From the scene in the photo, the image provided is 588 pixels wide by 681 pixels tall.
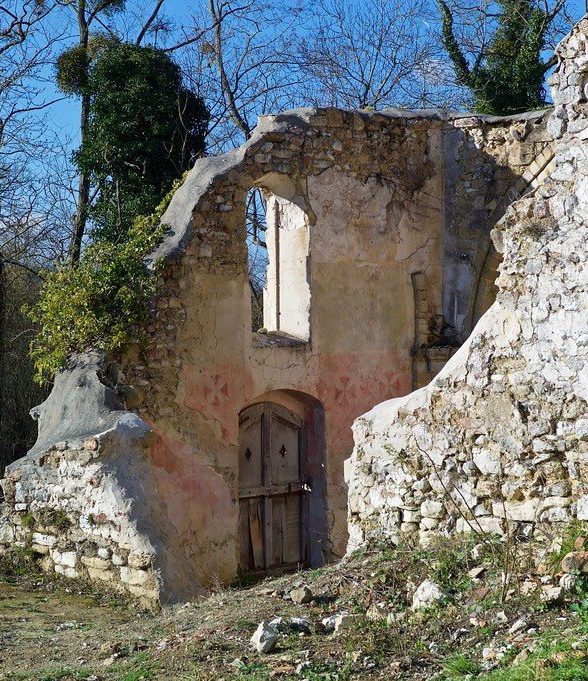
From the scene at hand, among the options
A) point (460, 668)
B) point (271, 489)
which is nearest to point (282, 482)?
point (271, 489)

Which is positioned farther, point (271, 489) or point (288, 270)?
point (288, 270)

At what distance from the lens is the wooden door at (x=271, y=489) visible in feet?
Result: 37.5

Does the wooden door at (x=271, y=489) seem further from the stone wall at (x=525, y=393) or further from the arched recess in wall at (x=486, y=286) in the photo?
the stone wall at (x=525, y=393)

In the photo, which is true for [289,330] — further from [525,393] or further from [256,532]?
[525,393]

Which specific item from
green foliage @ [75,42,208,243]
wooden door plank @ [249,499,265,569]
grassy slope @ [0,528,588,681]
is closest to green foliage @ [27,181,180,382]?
wooden door plank @ [249,499,265,569]

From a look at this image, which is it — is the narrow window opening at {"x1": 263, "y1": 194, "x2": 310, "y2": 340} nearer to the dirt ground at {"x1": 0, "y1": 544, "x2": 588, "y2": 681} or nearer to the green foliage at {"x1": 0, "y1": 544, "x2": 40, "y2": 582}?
the green foliage at {"x1": 0, "y1": 544, "x2": 40, "y2": 582}

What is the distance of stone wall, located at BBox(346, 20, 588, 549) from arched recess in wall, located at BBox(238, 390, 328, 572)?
426 cm

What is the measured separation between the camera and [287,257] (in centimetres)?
1181

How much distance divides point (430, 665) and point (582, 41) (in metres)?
3.97

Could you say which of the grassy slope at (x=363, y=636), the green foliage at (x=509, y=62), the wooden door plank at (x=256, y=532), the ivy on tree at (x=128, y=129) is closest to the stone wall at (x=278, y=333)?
the wooden door plank at (x=256, y=532)

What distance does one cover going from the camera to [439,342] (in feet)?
40.3

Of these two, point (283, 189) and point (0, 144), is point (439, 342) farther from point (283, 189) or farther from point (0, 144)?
point (0, 144)

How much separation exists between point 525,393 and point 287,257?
558 centimetres

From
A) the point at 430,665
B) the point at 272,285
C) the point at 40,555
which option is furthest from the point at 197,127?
the point at 430,665
